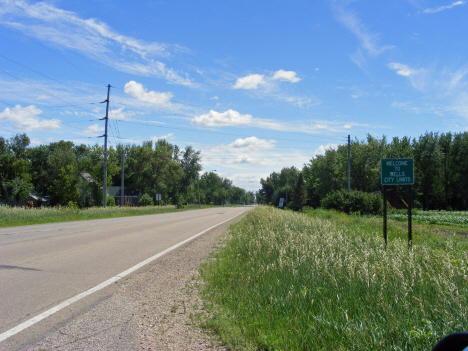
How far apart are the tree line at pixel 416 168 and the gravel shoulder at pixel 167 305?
52050mm

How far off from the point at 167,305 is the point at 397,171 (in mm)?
7179

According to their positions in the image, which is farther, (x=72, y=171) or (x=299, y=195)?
(x=299, y=195)

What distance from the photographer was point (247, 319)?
4309 millimetres

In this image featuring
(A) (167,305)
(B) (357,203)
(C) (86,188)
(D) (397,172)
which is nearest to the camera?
(A) (167,305)

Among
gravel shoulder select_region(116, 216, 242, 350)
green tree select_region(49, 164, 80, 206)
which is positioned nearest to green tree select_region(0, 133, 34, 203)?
green tree select_region(49, 164, 80, 206)

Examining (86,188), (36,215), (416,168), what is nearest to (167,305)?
(36,215)

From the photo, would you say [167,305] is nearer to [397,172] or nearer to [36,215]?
[397,172]

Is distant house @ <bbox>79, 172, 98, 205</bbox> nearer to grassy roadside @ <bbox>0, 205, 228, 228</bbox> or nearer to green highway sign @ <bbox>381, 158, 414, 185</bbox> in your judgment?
grassy roadside @ <bbox>0, 205, 228, 228</bbox>

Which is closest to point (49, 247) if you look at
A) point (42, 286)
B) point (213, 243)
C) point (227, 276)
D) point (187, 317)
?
point (42, 286)

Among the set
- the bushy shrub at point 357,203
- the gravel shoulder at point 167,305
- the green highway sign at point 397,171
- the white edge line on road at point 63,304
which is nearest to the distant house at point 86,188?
the bushy shrub at point 357,203

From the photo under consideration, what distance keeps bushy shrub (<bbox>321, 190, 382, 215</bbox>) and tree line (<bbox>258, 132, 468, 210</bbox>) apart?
22.6 metres

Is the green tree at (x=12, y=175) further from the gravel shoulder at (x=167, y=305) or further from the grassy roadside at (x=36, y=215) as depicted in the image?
the gravel shoulder at (x=167, y=305)

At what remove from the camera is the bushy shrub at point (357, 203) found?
32.8 m

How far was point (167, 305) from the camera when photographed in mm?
5230
